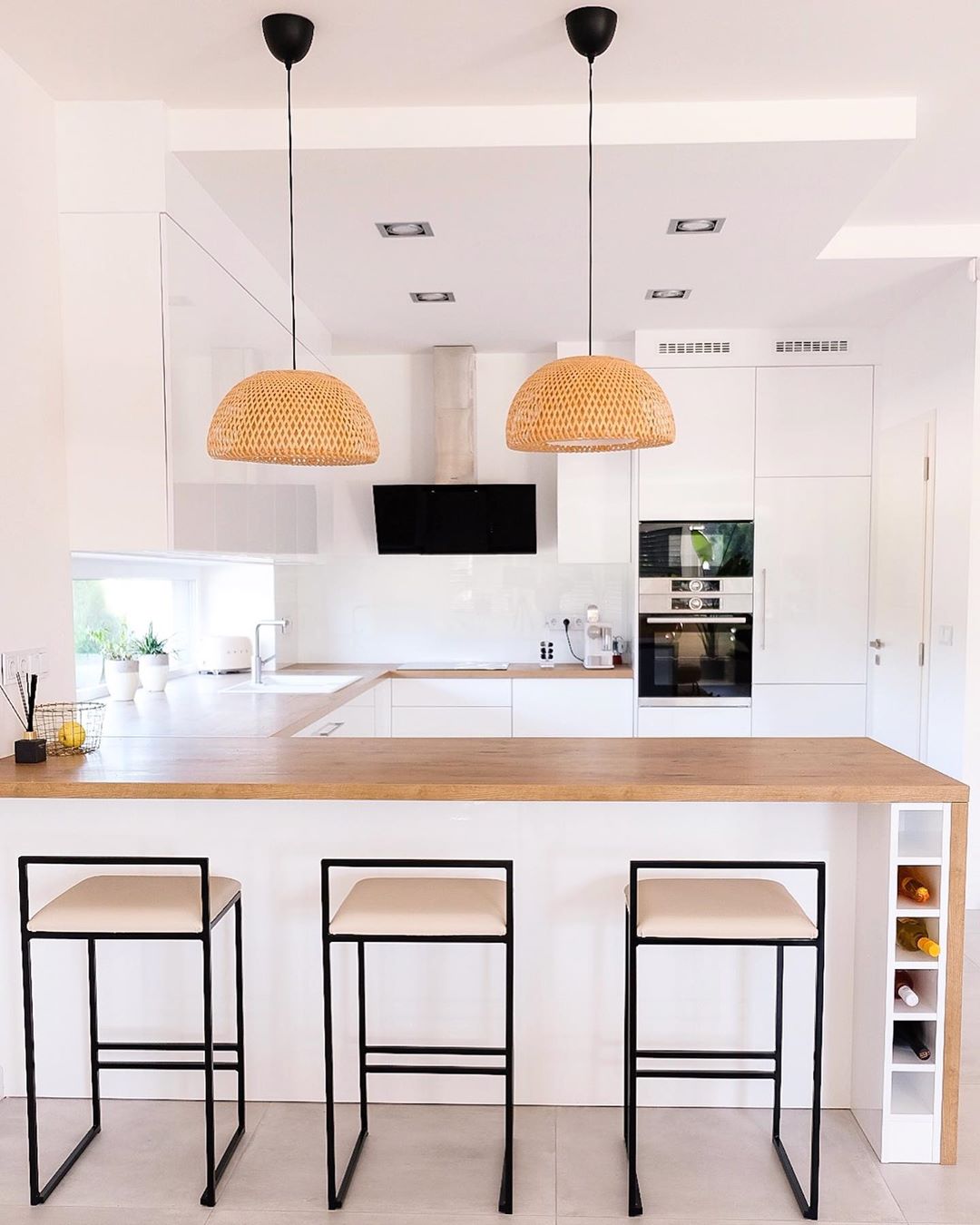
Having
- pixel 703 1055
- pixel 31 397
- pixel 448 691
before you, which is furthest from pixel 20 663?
pixel 448 691

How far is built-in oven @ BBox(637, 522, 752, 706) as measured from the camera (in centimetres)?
477

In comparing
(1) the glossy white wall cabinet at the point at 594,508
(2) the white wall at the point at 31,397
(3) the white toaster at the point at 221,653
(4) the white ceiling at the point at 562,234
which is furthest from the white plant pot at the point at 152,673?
(1) the glossy white wall cabinet at the point at 594,508

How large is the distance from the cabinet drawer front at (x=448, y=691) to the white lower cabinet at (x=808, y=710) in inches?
52.4

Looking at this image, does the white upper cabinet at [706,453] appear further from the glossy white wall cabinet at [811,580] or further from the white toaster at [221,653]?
the white toaster at [221,653]

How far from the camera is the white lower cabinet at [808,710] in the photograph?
4.78m

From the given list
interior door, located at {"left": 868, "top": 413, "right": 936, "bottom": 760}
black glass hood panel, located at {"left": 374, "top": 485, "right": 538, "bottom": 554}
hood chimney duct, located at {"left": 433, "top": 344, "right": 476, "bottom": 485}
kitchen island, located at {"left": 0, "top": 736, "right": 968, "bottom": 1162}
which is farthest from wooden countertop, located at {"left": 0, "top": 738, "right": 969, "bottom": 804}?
hood chimney duct, located at {"left": 433, "top": 344, "right": 476, "bottom": 485}

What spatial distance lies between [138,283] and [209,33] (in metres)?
0.70

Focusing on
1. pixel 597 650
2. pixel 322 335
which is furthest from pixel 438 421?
pixel 597 650

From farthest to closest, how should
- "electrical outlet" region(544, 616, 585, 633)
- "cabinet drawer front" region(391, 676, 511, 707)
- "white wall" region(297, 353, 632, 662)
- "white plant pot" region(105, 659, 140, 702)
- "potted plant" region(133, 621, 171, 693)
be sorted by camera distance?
"electrical outlet" region(544, 616, 585, 633) → "white wall" region(297, 353, 632, 662) → "cabinet drawer front" region(391, 676, 511, 707) → "potted plant" region(133, 621, 171, 693) → "white plant pot" region(105, 659, 140, 702)

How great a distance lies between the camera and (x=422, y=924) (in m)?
1.98

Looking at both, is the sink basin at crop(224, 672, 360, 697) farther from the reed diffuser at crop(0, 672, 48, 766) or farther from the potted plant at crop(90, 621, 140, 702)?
the reed diffuser at crop(0, 672, 48, 766)

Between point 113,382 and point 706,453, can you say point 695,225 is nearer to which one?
point 706,453

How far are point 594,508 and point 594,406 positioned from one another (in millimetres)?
2976

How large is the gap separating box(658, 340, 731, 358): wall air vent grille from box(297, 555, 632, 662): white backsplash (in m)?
1.31
